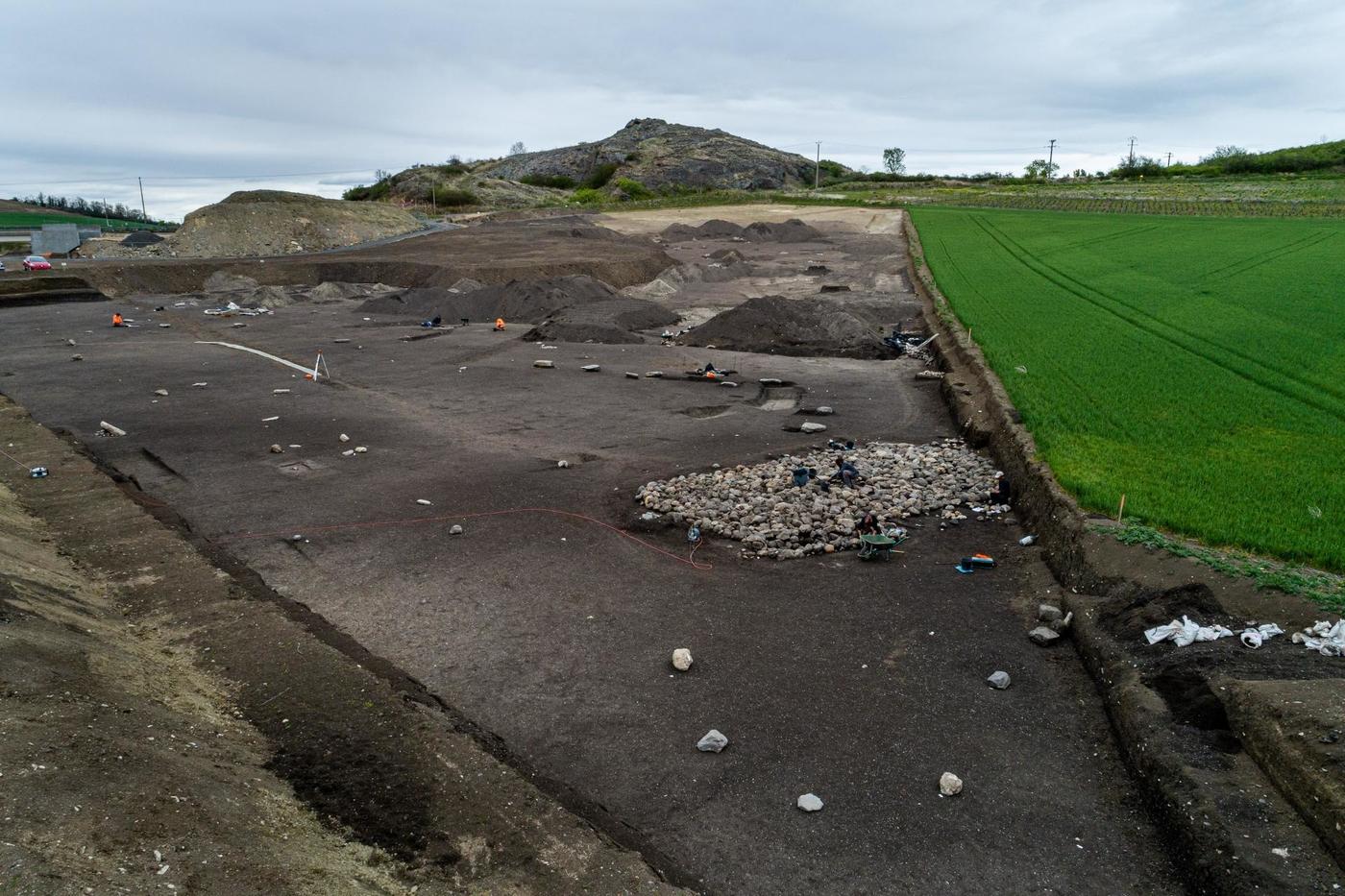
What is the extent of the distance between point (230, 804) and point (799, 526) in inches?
256

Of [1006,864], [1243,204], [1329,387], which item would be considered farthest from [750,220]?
[1006,864]

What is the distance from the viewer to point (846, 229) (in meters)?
55.8

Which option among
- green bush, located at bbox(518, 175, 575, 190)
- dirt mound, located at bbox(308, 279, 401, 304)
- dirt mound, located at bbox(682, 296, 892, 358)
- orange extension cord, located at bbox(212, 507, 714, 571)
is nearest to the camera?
orange extension cord, located at bbox(212, 507, 714, 571)

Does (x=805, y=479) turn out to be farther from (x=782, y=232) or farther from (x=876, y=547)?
(x=782, y=232)

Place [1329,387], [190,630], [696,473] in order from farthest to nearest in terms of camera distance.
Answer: [1329,387]
[696,473]
[190,630]

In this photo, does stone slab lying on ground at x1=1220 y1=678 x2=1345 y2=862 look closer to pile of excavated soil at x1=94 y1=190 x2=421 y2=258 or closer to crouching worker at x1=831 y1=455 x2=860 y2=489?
crouching worker at x1=831 y1=455 x2=860 y2=489

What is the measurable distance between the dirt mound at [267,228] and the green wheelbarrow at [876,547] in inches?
1687

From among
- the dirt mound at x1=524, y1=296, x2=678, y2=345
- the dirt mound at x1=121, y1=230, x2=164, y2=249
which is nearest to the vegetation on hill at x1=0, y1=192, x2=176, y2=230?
the dirt mound at x1=121, y1=230, x2=164, y2=249

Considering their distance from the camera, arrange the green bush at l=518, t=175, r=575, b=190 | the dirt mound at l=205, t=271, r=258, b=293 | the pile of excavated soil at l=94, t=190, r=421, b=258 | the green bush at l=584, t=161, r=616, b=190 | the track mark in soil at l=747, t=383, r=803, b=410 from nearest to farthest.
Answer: the track mark in soil at l=747, t=383, r=803, b=410, the dirt mound at l=205, t=271, r=258, b=293, the pile of excavated soil at l=94, t=190, r=421, b=258, the green bush at l=584, t=161, r=616, b=190, the green bush at l=518, t=175, r=575, b=190

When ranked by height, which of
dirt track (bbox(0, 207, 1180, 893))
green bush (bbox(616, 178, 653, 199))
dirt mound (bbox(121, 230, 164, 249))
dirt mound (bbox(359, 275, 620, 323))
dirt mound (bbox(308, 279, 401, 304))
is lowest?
dirt track (bbox(0, 207, 1180, 893))

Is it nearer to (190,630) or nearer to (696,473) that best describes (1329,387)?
(696,473)

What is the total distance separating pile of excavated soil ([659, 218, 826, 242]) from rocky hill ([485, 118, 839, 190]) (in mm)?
50125

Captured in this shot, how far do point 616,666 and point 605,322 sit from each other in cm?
1805

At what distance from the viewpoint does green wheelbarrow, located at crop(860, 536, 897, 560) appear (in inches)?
343
